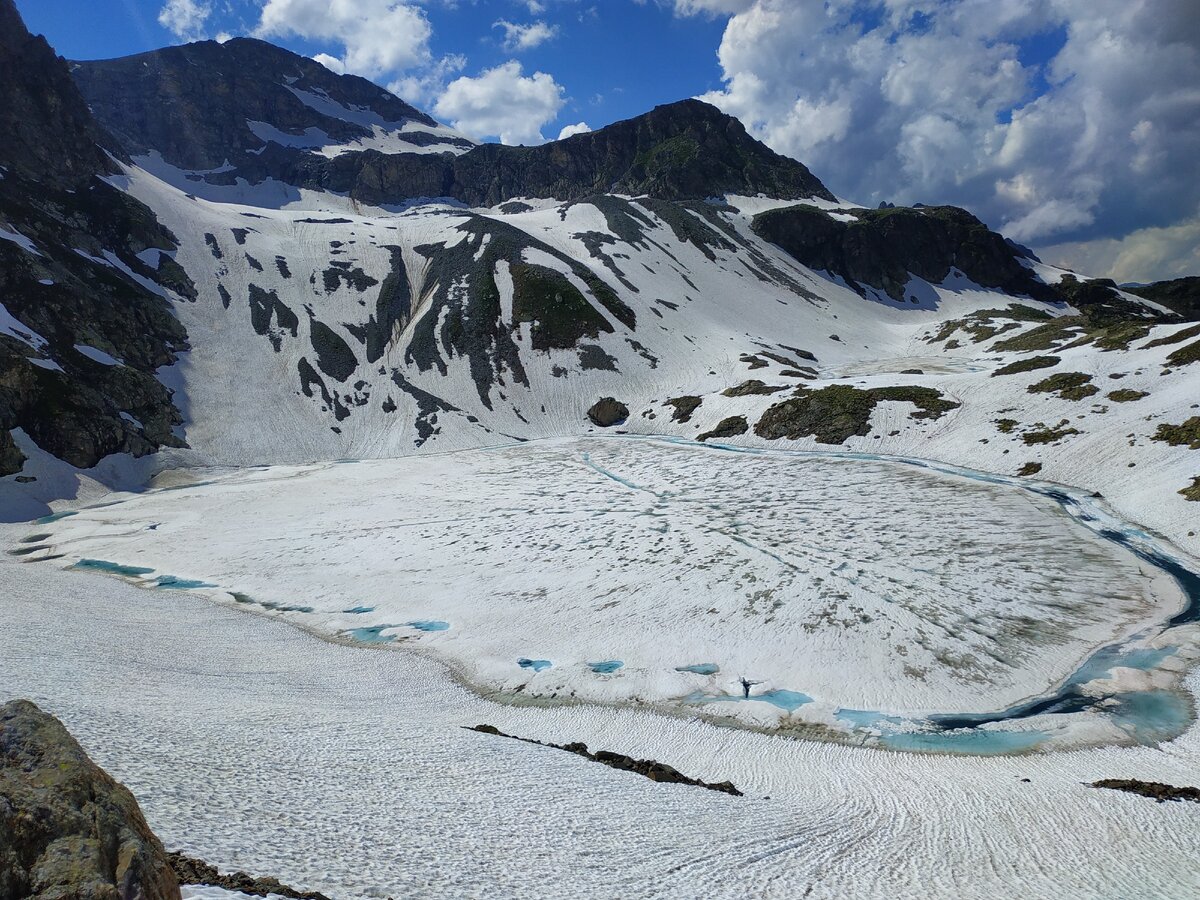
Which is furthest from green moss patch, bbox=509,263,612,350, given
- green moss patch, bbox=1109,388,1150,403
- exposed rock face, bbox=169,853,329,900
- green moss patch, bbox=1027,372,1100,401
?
exposed rock face, bbox=169,853,329,900

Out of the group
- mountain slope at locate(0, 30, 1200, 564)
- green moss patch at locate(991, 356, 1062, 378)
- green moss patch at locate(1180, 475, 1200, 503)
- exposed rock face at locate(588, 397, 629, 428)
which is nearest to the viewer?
green moss patch at locate(1180, 475, 1200, 503)

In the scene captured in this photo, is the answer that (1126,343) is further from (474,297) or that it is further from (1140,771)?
(474,297)

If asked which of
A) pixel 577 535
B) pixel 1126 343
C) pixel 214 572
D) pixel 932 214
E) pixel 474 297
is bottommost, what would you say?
pixel 214 572

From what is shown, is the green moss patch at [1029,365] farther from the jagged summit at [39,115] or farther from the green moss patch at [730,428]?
the jagged summit at [39,115]

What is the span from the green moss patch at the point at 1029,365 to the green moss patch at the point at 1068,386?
4071mm

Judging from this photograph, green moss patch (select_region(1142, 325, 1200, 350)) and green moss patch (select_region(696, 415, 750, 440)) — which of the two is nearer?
green moss patch (select_region(1142, 325, 1200, 350))

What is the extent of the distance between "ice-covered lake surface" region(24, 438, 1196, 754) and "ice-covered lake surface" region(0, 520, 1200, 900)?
209 cm

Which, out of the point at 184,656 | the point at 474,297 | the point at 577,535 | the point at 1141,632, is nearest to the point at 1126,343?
the point at 1141,632

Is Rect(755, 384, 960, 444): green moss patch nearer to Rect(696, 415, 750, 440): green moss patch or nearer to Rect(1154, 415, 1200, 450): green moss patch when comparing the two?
Rect(696, 415, 750, 440): green moss patch

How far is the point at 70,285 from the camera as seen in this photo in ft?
247

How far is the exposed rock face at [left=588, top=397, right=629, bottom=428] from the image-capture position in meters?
84.5

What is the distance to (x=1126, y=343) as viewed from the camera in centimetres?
6147

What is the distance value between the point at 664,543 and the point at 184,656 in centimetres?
2427

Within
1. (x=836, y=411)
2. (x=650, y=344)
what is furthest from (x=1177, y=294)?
(x=836, y=411)
